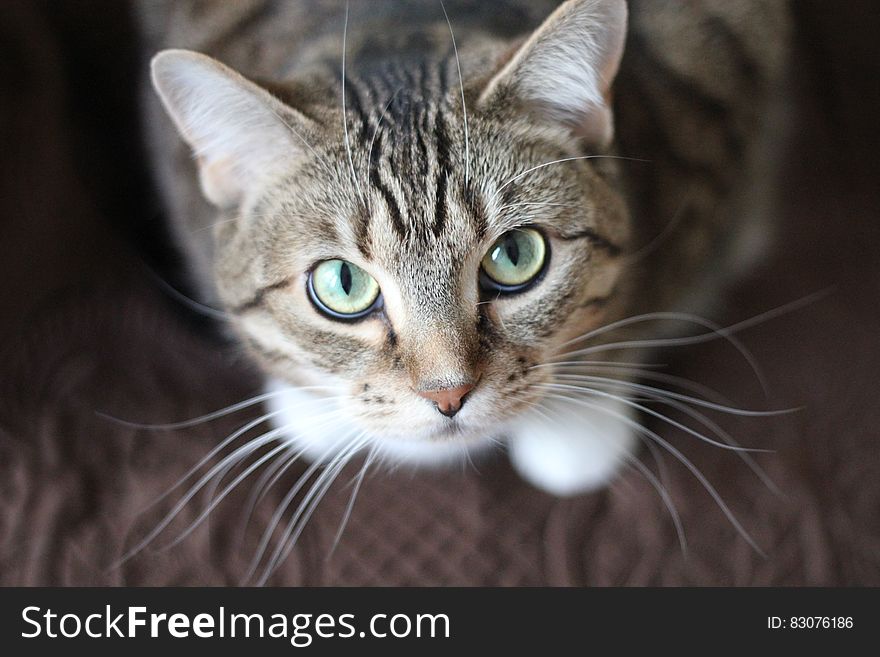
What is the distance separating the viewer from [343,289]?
97 cm

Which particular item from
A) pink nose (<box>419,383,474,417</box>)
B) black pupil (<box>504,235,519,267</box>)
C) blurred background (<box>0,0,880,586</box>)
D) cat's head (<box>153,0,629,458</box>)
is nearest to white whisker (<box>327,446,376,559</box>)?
blurred background (<box>0,0,880,586</box>)

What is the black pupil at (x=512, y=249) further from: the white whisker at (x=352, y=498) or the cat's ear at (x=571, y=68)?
the white whisker at (x=352, y=498)

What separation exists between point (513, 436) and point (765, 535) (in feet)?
1.25

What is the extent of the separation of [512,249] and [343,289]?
207mm

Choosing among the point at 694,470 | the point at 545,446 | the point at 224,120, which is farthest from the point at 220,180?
the point at 694,470

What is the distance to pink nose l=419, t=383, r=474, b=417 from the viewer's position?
0.93 meters

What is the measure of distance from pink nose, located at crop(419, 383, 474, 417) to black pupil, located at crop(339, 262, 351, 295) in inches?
6.1

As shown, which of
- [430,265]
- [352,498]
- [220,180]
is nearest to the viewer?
[430,265]

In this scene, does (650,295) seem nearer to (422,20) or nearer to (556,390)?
(556,390)

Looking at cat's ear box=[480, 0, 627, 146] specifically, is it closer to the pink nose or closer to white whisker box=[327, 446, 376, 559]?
the pink nose

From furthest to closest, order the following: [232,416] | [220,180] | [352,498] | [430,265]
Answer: [232,416], [352,498], [220,180], [430,265]

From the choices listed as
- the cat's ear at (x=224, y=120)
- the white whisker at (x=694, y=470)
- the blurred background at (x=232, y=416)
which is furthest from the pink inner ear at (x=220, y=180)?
the white whisker at (x=694, y=470)

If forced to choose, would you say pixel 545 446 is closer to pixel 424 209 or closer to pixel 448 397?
pixel 448 397

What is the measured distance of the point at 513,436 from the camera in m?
1.18
